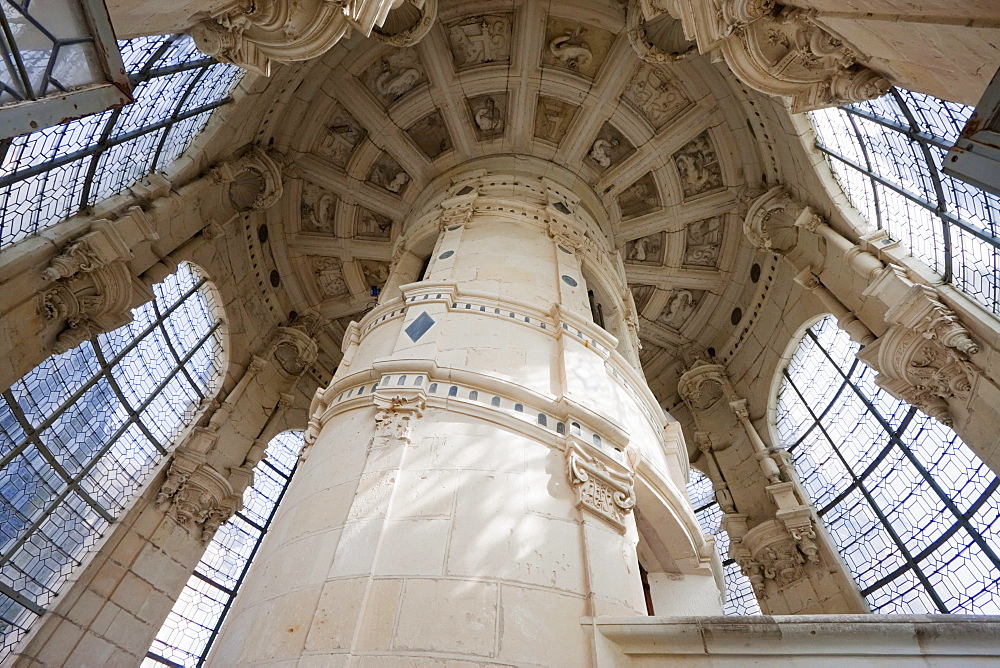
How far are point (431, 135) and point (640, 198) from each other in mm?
5283

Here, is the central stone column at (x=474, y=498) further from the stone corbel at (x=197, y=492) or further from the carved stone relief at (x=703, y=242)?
the carved stone relief at (x=703, y=242)

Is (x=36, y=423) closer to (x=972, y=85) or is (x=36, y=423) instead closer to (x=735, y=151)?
(x=972, y=85)

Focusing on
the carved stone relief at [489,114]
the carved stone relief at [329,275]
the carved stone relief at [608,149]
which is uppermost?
the carved stone relief at [489,114]

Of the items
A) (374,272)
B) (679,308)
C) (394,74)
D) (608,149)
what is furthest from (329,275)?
(679,308)

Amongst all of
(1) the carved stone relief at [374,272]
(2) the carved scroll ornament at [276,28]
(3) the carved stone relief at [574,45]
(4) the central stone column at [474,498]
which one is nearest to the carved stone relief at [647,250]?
(3) the carved stone relief at [574,45]

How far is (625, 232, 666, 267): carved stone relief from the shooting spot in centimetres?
1421

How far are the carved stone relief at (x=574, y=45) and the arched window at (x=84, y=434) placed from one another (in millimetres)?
9172

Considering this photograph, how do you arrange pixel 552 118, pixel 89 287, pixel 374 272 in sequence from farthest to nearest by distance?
pixel 374 272
pixel 552 118
pixel 89 287

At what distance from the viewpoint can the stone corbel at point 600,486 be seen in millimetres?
4741

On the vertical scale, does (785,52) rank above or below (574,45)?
below

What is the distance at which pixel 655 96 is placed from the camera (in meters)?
12.4

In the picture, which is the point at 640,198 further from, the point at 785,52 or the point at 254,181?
the point at 254,181

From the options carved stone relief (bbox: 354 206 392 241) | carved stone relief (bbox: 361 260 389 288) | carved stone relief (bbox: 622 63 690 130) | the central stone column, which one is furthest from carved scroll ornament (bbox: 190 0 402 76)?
carved stone relief (bbox: 361 260 389 288)

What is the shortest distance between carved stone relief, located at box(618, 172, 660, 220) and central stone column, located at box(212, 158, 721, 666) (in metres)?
6.38
